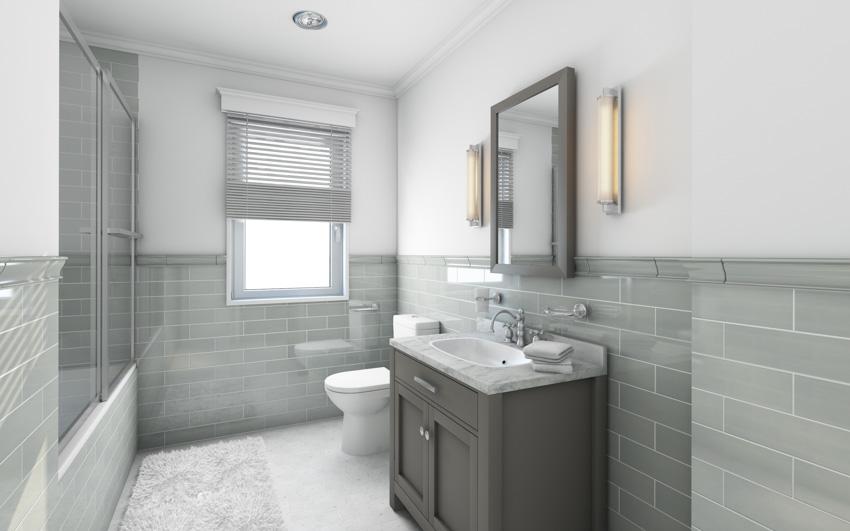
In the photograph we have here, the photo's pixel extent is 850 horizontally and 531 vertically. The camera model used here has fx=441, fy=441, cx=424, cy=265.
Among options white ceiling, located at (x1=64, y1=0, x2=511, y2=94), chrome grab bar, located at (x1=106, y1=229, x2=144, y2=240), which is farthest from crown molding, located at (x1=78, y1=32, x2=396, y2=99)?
chrome grab bar, located at (x1=106, y1=229, x2=144, y2=240)

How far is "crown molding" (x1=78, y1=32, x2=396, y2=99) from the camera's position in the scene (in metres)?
2.84

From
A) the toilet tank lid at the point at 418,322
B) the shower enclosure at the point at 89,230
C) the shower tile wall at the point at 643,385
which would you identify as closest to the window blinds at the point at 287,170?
the shower enclosure at the point at 89,230

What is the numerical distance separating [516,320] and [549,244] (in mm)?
449

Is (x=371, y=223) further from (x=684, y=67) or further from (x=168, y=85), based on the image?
(x=684, y=67)

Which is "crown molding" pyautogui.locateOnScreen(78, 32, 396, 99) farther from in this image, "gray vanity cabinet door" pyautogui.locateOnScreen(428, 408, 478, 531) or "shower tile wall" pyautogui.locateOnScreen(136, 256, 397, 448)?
"gray vanity cabinet door" pyautogui.locateOnScreen(428, 408, 478, 531)

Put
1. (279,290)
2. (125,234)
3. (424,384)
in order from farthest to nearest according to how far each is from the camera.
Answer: (279,290), (125,234), (424,384)

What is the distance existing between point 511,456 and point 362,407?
1.43 metres

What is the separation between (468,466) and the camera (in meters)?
1.65

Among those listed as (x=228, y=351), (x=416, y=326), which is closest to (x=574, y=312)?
(x=416, y=326)

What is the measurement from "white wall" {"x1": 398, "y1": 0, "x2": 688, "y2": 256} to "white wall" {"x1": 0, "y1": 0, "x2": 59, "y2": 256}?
6.05ft

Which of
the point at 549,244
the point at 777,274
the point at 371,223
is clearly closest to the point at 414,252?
the point at 371,223

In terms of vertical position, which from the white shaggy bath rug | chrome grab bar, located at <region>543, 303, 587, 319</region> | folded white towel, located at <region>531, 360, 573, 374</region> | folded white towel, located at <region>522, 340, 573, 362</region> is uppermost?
chrome grab bar, located at <region>543, 303, 587, 319</region>

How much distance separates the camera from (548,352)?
1640 millimetres

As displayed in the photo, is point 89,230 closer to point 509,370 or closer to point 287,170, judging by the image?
point 287,170
